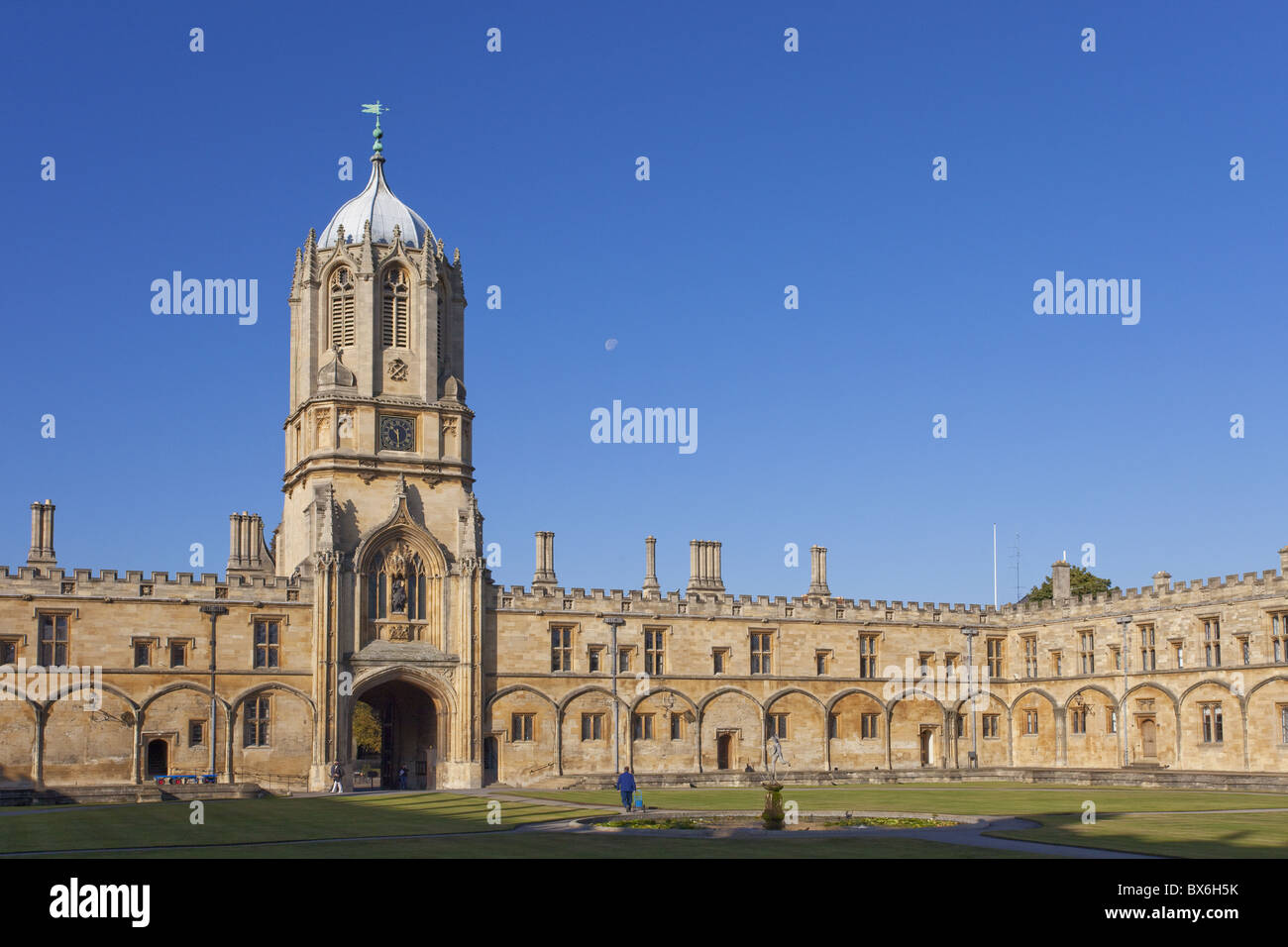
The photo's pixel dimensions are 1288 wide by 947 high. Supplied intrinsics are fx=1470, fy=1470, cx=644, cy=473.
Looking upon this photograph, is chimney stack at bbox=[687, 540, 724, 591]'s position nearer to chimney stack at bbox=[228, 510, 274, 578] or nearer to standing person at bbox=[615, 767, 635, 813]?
chimney stack at bbox=[228, 510, 274, 578]

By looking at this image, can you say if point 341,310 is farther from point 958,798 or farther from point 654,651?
point 958,798

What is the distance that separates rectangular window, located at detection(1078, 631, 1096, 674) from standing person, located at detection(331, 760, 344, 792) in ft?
109

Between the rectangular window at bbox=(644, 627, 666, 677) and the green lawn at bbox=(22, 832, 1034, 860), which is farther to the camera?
the rectangular window at bbox=(644, 627, 666, 677)

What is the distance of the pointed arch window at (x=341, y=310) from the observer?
201 ft

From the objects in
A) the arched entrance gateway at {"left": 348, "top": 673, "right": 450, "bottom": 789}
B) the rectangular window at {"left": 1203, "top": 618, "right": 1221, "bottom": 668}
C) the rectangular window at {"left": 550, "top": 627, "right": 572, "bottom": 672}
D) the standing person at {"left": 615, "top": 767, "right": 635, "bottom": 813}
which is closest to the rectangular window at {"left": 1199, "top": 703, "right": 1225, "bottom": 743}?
the rectangular window at {"left": 1203, "top": 618, "right": 1221, "bottom": 668}

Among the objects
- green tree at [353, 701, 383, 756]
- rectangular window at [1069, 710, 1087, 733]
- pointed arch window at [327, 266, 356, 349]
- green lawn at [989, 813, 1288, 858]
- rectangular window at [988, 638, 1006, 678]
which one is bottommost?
green tree at [353, 701, 383, 756]

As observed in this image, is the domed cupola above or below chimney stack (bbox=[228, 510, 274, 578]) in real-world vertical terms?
above

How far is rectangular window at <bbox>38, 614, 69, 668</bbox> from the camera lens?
2092 inches

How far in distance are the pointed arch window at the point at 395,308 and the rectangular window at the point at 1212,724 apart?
36.1 meters

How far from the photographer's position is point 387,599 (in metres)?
58.0

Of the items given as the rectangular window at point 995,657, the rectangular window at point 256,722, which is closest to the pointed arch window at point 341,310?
the rectangular window at point 256,722

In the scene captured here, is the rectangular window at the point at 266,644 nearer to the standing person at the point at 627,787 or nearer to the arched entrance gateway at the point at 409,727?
the arched entrance gateway at the point at 409,727
